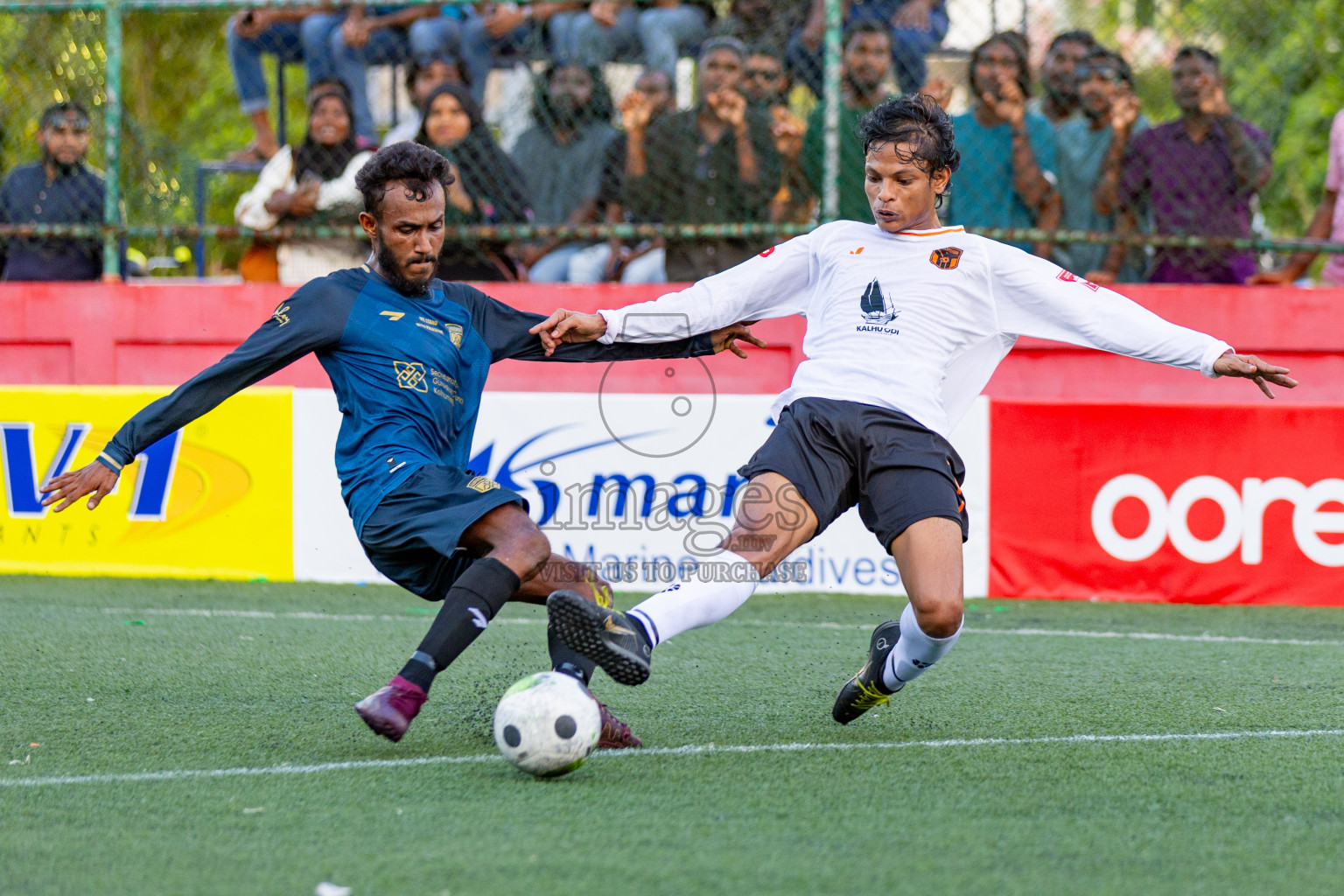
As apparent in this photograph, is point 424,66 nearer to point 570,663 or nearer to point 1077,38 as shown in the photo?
point 1077,38

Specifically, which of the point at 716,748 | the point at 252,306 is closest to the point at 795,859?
the point at 716,748

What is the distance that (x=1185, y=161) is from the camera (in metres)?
8.15

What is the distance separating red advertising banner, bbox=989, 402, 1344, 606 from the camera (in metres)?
7.60

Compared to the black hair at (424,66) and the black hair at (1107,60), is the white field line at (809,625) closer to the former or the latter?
the black hair at (1107,60)

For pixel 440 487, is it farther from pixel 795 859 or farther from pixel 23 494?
pixel 23 494

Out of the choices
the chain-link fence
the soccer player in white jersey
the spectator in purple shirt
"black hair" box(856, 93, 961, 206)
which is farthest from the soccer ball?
the spectator in purple shirt

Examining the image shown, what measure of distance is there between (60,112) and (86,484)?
6.01 metres

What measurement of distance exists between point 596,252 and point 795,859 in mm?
6212

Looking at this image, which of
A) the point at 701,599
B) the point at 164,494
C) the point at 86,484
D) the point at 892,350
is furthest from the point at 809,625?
the point at 86,484

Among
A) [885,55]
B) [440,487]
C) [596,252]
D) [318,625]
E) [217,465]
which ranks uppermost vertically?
[885,55]

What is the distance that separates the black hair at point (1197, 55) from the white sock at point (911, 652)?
4941 millimetres

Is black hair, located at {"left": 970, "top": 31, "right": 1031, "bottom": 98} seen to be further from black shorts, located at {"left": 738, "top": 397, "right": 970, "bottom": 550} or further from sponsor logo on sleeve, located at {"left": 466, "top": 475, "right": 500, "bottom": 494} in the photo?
sponsor logo on sleeve, located at {"left": 466, "top": 475, "right": 500, "bottom": 494}

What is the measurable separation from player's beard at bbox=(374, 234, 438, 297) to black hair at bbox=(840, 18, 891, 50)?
475 cm

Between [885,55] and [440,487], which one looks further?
[885,55]
